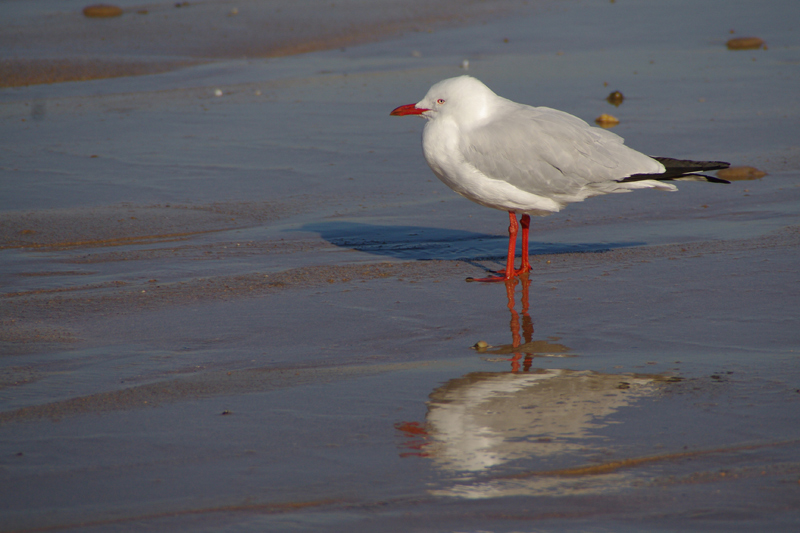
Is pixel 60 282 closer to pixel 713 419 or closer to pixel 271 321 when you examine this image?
pixel 271 321

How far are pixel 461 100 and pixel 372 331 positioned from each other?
184 cm

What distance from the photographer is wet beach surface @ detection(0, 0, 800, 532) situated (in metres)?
2.99

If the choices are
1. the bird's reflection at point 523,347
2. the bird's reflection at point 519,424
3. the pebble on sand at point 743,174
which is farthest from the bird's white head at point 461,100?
the pebble on sand at point 743,174

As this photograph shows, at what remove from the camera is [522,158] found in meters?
5.45

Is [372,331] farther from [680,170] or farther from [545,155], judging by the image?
[680,170]

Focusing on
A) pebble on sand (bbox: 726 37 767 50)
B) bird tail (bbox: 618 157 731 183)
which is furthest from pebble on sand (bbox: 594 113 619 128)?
pebble on sand (bbox: 726 37 767 50)

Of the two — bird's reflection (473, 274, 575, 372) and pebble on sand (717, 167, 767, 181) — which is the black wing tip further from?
pebble on sand (717, 167, 767, 181)

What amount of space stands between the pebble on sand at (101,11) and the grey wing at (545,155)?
1522 cm

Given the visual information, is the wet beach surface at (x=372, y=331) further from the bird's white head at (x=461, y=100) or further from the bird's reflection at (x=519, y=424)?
the bird's white head at (x=461, y=100)

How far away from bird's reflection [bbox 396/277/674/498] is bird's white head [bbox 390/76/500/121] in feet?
6.36

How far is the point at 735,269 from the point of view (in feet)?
18.0

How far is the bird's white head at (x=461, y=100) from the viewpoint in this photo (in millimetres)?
5582

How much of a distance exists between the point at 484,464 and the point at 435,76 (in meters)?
10.1

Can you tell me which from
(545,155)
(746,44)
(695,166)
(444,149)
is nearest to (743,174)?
(695,166)
